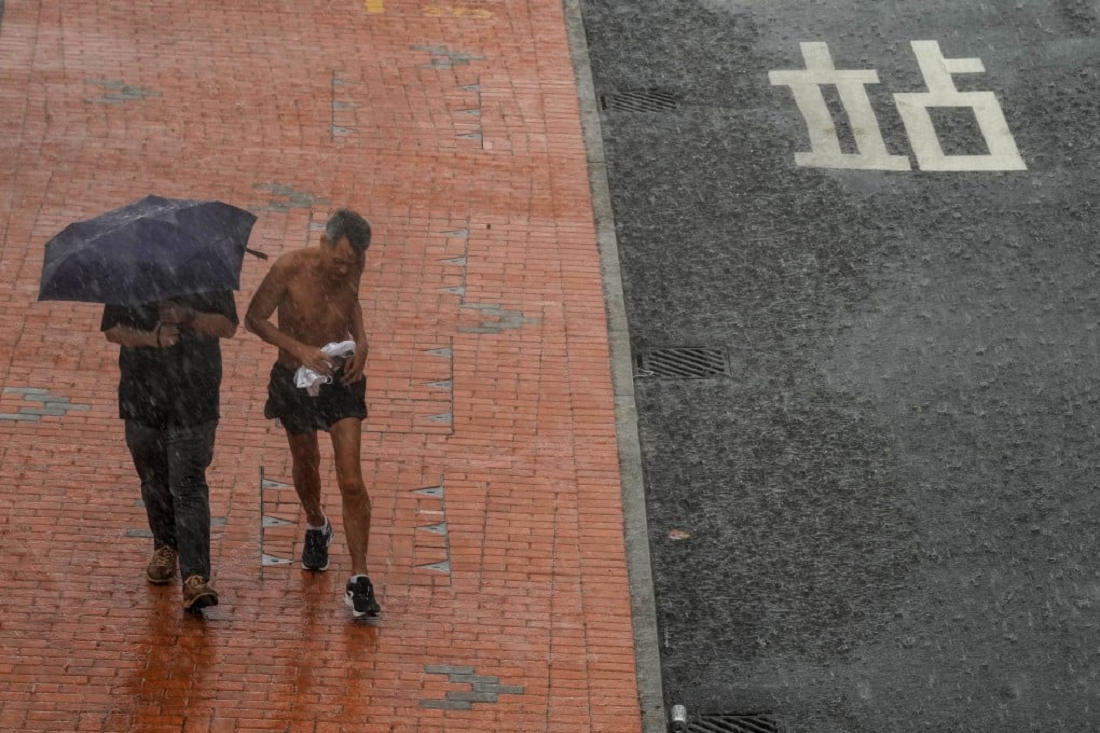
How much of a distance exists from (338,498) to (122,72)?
5894mm

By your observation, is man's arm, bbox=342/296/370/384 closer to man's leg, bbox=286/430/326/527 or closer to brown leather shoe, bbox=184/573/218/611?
man's leg, bbox=286/430/326/527

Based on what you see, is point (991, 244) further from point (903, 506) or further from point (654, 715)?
point (654, 715)

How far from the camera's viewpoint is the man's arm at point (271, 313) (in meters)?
8.58

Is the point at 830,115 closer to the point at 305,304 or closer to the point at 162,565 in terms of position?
the point at 305,304

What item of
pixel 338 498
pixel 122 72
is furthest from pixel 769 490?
pixel 122 72

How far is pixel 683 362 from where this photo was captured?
11.7 m

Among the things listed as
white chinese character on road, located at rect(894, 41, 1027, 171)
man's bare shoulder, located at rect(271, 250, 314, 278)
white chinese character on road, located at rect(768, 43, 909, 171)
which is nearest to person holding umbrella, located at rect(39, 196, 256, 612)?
man's bare shoulder, located at rect(271, 250, 314, 278)

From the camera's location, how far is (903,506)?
10.4 metres

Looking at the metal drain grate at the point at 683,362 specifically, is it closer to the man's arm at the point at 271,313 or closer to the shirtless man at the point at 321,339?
the shirtless man at the point at 321,339

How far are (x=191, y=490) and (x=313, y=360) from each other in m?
0.97

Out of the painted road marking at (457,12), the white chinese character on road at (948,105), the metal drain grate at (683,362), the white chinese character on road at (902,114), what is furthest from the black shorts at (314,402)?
the painted road marking at (457,12)

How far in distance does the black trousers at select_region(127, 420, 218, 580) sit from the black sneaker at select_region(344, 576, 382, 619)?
764 millimetres

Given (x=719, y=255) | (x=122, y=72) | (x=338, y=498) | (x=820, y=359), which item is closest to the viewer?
(x=338, y=498)

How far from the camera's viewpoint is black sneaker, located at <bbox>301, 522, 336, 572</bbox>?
9391 millimetres
